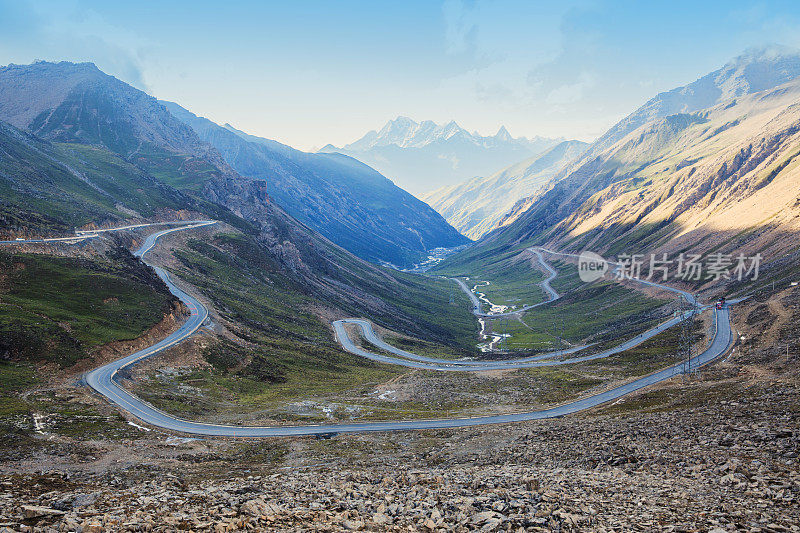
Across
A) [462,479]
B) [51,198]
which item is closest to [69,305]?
[462,479]

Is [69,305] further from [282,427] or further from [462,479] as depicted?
[462,479]

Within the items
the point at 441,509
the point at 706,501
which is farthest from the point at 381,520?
the point at 706,501

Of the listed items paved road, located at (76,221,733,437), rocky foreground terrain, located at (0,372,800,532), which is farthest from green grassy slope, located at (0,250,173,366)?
rocky foreground terrain, located at (0,372,800,532)

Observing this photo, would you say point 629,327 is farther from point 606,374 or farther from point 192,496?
point 192,496

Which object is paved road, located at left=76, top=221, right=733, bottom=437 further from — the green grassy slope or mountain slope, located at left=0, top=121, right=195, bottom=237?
mountain slope, located at left=0, top=121, right=195, bottom=237

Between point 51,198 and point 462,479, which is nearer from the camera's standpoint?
point 462,479

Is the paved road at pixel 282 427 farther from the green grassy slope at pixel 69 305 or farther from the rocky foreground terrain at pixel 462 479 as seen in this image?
the green grassy slope at pixel 69 305

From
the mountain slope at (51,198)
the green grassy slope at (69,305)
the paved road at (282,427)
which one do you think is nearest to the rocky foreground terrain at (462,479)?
the paved road at (282,427)

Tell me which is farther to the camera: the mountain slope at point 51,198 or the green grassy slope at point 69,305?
the mountain slope at point 51,198
